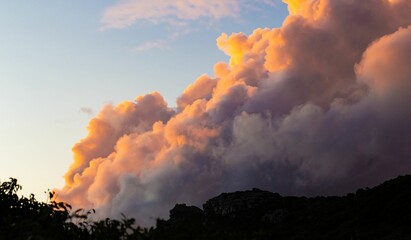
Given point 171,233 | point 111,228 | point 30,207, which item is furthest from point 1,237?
point 30,207

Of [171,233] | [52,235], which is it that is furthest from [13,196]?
[171,233]

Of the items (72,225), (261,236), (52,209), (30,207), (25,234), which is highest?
(30,207)

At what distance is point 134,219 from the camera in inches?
697

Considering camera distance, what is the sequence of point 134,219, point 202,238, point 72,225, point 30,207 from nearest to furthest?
point 202,238 → point 134,219 → point 72,225 → point 30,207

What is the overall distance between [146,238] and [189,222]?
143 centimetres

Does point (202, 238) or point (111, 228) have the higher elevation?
point (111, 228)

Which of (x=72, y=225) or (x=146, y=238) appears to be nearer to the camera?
(x=146, y=238)

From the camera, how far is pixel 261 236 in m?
17.0

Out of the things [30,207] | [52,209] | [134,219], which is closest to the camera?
[134,219]

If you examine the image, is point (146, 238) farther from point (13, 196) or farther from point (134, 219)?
point (13, 196)

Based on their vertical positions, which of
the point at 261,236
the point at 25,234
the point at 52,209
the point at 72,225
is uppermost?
the point at 52,209

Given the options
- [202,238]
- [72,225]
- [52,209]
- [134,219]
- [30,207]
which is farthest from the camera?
[30,207]

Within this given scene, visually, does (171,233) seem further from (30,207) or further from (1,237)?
(30,207)

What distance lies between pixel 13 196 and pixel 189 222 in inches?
761
